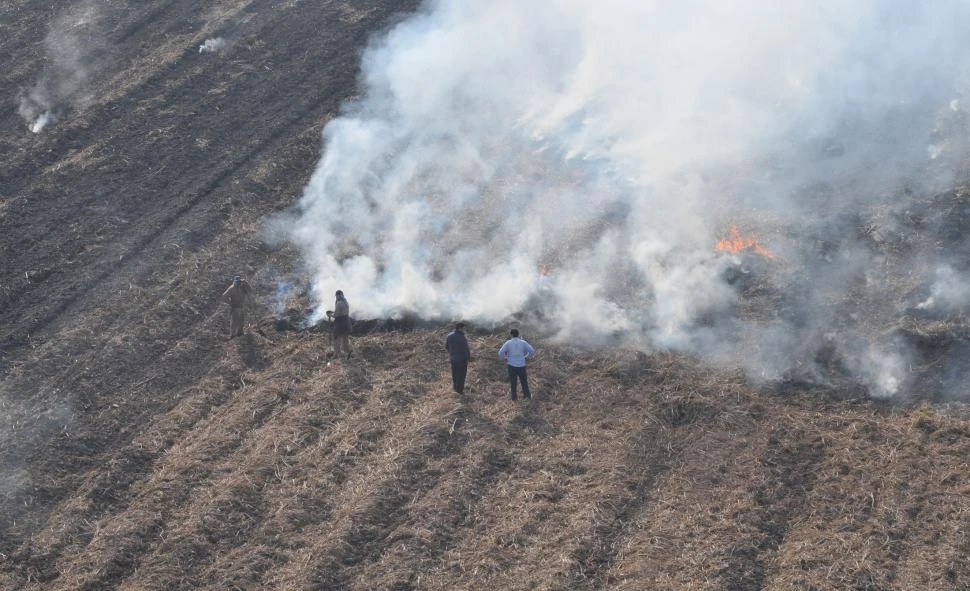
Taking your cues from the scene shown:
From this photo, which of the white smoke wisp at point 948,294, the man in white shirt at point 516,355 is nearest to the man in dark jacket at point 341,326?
the man in white shirt at point 516,355

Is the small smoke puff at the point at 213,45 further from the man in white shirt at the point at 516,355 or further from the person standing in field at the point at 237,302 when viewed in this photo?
the man in white shirt at the point at 516,355

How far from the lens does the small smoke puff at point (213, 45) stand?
24.0 m

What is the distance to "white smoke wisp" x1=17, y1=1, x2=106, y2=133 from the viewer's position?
72.9 feet

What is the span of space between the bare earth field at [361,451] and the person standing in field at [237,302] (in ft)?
1.19

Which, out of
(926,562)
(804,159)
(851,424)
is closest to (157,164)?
(804,159)

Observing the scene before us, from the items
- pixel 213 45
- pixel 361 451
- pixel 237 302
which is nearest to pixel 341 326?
pixel 237 302

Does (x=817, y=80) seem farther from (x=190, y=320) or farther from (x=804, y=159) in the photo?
(x=190, y=320)

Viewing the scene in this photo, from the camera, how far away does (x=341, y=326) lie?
15.9m

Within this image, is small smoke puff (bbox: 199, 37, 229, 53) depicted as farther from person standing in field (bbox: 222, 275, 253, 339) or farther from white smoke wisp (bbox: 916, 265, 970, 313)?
white smoke wisp (bbox: 916, 265, 970, 313)

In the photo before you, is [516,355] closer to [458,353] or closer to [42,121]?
[458,353]

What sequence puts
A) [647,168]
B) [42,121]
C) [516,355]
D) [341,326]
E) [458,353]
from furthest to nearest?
[42,121], [647,168], [341,326], [458,353], [516,355]

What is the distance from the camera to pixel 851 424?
1366 cm

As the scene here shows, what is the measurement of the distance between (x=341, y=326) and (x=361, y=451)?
2639mm

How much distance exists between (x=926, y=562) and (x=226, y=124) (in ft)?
51.9
